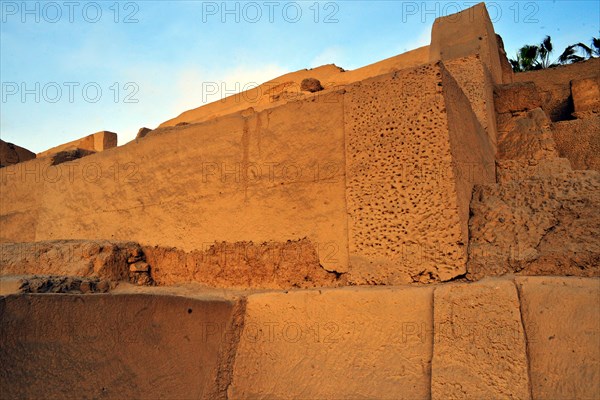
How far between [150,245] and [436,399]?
10.2 feet

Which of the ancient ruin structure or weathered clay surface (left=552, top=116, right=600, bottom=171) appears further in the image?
weathered clay surface (left=552, top=116, right=600, bottom=171)

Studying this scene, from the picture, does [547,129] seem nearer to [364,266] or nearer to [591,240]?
[591,240]

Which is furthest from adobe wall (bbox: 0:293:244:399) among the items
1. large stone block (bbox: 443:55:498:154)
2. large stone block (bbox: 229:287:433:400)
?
large stone block (bbox: 443:55:498:154)

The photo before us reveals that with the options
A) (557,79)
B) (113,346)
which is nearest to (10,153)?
(113,346)

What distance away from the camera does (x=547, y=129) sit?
187 inches

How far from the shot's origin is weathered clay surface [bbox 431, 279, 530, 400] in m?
2.31

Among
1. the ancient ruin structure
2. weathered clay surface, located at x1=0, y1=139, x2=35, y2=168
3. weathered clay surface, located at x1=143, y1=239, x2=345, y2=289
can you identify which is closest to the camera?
the ancient ruin structure

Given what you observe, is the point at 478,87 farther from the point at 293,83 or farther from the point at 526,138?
the point at 293,83

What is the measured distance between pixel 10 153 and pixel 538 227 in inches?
336

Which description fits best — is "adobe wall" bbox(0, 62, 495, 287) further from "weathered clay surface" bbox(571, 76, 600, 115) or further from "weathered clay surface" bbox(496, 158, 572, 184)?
"weathered clay surface" bbox(571, 76, 600, 115)

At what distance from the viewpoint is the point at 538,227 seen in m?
3.11

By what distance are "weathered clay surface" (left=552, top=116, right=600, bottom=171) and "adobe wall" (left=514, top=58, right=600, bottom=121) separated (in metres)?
2.76

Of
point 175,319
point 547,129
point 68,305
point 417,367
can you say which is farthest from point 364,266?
point 547,129

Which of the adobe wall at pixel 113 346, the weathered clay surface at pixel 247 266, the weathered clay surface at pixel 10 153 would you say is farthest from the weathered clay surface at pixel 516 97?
the weathered clay surface at pixel 10 153
